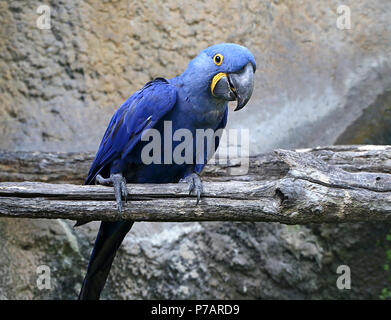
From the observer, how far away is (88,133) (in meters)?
4.48

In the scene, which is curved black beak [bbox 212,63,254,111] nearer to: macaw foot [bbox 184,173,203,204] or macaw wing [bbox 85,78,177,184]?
macaw wing [bbox 85,78,177,184]

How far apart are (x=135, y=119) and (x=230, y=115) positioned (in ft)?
6.12

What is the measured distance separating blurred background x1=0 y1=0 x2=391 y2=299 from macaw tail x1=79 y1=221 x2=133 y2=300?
96 centimetres

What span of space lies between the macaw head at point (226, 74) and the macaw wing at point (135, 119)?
0.62 feet

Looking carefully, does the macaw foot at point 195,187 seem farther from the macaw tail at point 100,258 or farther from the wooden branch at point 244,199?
the macaw tail at point 100,258

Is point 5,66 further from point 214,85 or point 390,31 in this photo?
point 390,31

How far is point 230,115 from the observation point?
464 centimetres

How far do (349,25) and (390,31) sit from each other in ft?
1.35

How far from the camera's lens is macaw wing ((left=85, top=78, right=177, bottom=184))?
2.89 meters

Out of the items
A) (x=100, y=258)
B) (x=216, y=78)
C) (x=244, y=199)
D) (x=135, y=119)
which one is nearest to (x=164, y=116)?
(x=135, y=119)

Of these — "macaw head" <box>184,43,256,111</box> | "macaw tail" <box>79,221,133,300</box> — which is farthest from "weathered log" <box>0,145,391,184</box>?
"macaw tail" <box>79,221,133,300</box>

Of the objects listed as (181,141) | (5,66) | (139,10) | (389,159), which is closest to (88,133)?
(5,66)

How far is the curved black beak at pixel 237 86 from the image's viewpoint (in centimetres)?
279
